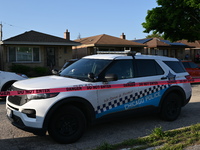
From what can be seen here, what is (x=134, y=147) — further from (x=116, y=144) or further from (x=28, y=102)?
(x=28, y=102)

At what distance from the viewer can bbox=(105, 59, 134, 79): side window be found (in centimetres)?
514

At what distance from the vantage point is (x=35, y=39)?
65.5 feet

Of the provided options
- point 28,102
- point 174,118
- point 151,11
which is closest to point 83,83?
point 28,102

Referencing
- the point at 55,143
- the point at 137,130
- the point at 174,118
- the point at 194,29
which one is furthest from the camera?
the point at 194,29

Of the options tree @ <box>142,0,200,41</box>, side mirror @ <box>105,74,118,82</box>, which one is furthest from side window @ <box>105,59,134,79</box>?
tree @ <box>142,0,200,41</box>

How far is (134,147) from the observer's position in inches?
164

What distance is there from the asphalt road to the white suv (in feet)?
0.71

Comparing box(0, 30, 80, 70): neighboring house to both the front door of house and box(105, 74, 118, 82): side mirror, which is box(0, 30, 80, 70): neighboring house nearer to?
the front door of house

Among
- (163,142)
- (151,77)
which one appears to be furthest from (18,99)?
(151,77)

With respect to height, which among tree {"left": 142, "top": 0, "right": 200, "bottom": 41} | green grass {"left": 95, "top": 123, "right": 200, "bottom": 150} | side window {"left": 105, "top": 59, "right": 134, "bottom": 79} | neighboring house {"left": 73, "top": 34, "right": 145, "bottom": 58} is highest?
tree {"left": 142, "top": 0, "right": 200, "bottom": 41}

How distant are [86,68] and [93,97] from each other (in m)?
0.89

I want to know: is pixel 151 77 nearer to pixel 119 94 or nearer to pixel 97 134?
pixel 119 94

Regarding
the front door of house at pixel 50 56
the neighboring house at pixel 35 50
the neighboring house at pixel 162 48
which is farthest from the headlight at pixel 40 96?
the neighboring house at pixel 162 48

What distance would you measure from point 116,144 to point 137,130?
1.20 m
